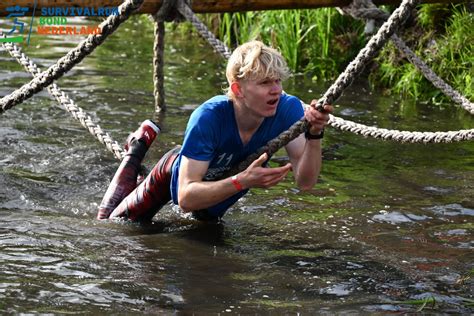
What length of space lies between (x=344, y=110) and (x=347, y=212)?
123 inches

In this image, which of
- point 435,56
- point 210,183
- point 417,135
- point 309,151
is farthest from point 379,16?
point 210,183

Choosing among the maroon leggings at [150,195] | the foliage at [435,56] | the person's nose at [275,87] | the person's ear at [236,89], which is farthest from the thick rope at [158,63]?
the person's nose at [275,87]

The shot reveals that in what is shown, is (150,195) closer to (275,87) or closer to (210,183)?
(210,183)

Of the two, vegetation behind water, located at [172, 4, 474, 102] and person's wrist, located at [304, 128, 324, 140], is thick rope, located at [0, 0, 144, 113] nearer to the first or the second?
person's wrist, located at [304, 128, 324, 140]

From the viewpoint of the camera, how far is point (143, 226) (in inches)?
235

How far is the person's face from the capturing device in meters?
5.05

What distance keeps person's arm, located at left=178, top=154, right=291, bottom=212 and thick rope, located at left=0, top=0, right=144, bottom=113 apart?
1143 millimetres

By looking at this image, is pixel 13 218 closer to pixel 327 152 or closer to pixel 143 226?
pixel 143 226

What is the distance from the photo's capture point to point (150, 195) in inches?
232

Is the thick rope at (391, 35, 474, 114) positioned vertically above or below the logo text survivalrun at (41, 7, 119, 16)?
below

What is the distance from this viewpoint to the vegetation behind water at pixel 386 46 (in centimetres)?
944

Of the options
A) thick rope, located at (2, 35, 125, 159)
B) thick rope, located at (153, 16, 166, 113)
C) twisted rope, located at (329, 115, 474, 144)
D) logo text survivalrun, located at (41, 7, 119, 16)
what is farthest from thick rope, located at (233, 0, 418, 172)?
thick rope, located at (153, 16, 166, 113)

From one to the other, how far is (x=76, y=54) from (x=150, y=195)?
0.99 metres

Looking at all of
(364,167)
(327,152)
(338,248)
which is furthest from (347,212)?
(327,152)
